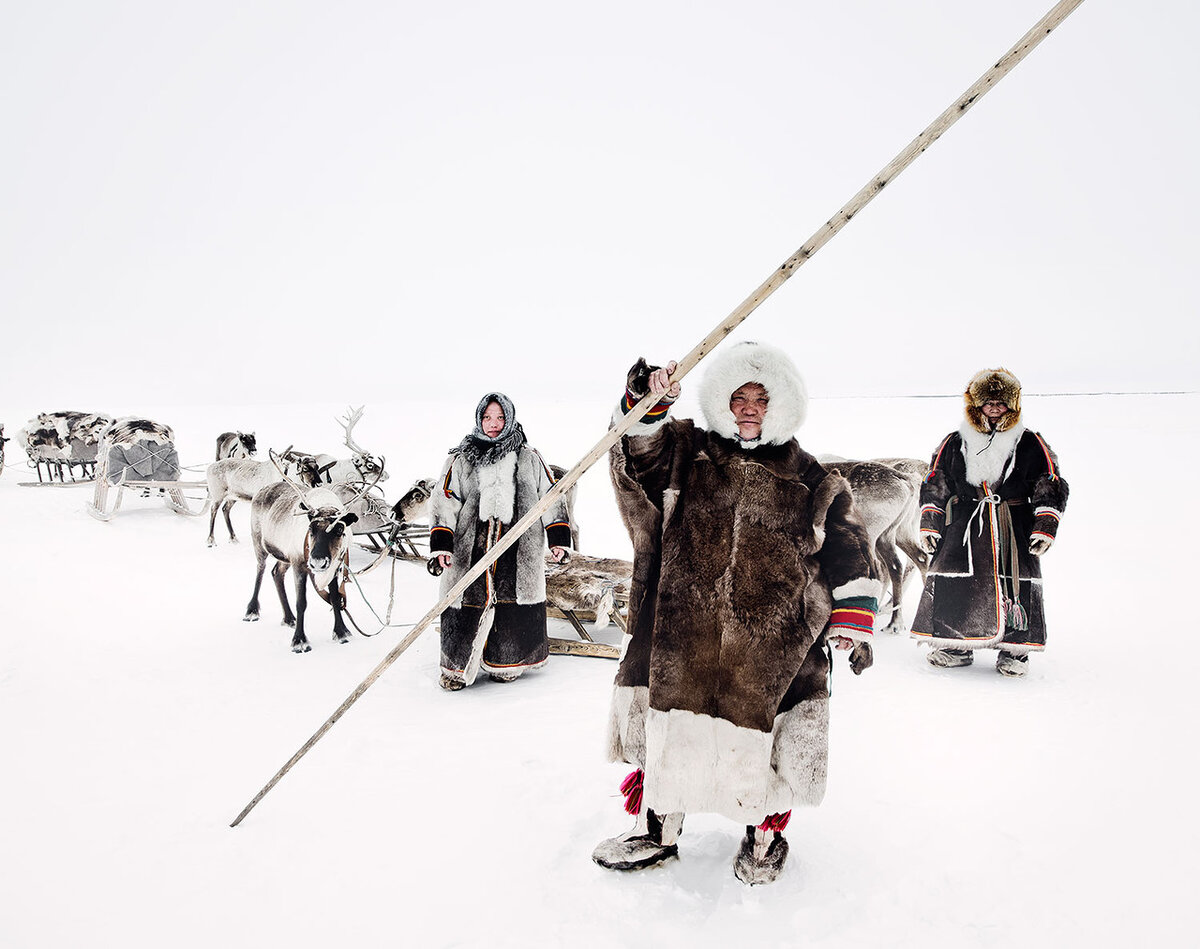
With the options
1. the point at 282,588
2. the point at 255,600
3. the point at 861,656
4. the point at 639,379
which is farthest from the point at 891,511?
the point at 255,600

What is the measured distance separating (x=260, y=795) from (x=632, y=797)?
1490 mm

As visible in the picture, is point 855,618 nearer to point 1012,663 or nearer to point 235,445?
point 1012,663

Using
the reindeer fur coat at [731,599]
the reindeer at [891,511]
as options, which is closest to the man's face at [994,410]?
the reindeer at [891,511]

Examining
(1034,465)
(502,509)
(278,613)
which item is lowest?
(278,613)

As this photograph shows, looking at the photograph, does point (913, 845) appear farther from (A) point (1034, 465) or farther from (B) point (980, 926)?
(A) point (1034, 465)

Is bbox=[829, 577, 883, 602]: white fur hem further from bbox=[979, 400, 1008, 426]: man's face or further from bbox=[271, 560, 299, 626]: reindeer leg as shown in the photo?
bbox=[271, 560, 299, 626]: reindeer leg

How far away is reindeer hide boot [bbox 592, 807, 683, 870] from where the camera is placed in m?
2.69

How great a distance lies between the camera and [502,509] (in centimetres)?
470

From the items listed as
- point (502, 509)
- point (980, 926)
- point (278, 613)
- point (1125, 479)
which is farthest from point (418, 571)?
point (1125, 479)

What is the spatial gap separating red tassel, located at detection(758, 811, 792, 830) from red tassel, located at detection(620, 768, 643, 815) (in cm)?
47

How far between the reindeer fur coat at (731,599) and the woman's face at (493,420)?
7.49 ft

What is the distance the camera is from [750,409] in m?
2.62

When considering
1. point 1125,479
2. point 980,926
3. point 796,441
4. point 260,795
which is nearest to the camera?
point 980,926

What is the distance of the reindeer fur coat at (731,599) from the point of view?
2.44 meters
